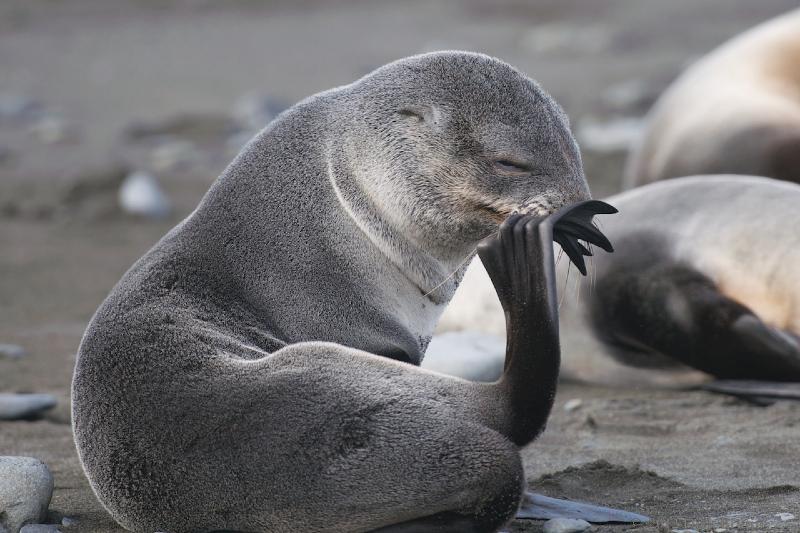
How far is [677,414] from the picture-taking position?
5.02 meters

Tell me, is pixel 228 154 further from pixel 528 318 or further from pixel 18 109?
pixel 528 318

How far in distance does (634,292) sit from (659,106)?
313cm

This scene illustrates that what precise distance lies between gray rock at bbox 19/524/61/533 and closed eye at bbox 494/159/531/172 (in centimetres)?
147

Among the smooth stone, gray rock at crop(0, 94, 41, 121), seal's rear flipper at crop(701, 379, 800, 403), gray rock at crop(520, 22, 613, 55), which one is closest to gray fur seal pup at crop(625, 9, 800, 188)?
seal's rear flipper at crop(701, 379, 800, 403)

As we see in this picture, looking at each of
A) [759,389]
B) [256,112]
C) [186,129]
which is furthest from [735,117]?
[186,129]

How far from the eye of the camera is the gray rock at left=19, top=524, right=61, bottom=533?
360cm

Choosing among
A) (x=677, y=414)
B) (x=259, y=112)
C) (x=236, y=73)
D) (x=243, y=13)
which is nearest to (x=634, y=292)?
(x=677, y=414)

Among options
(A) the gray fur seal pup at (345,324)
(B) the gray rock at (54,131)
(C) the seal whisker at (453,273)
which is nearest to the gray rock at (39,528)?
(A) the gray fur seal pup at (345,324)

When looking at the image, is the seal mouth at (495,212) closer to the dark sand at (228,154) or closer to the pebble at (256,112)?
the dark sand at (228,154)

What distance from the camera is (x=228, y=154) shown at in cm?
1112

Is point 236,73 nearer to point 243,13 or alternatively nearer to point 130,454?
point 243,13

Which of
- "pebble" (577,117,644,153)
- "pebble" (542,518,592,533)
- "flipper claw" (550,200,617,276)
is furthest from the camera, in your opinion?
"pebble" (577,117,644,153)

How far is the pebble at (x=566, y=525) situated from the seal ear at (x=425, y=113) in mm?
1026

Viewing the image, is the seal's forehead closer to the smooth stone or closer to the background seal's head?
the background seal's head
